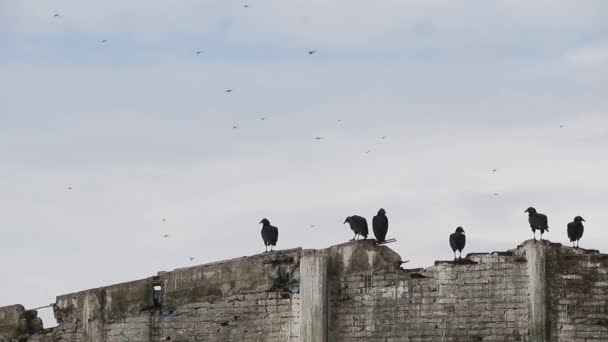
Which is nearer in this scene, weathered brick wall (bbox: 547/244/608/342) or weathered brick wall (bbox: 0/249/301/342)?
weathered brick wall (bbox: 547/244/608/342)

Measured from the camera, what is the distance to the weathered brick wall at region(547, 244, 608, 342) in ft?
59.9

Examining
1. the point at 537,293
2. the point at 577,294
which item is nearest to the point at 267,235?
the point at 537,293

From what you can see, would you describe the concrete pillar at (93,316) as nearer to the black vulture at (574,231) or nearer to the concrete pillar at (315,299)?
the concrete pillar at (315,299)

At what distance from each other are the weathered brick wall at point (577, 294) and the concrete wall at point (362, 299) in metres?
0.01

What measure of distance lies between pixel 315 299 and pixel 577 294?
10.8ft

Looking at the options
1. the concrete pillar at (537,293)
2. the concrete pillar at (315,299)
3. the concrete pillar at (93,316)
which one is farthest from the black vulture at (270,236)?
the concrete pillar at (537,293)

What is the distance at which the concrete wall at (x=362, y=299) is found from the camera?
18.4m

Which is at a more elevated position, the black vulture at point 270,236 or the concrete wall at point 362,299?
the black vulture at point 270,236

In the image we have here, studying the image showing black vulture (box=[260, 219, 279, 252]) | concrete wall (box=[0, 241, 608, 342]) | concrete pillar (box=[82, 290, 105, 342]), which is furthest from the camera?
concrete pillar (box=[82, 290, 105, 342])

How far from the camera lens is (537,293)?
60.2 ft

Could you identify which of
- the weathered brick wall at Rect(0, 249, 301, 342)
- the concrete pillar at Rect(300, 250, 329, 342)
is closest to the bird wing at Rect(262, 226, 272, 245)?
the weathered brick wall at Rect(0, 249, 301, 342)

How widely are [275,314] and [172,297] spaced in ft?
5.68

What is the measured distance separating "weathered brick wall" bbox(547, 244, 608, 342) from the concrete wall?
0.04 ft

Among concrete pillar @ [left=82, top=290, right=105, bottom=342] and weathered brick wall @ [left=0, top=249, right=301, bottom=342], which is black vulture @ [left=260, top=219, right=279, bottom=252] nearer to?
weathered brick wall @ [left=0, top=249, right=301, bottom=342]
